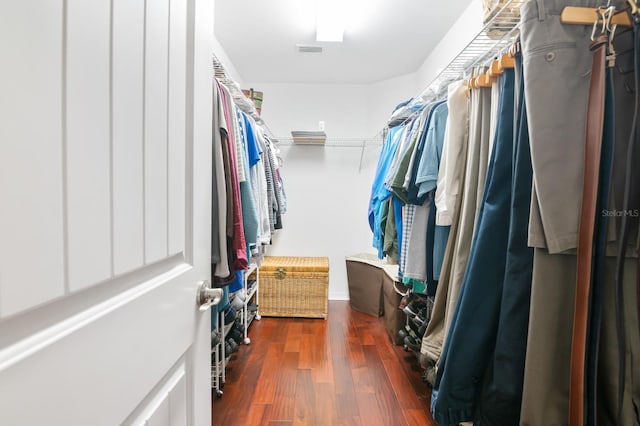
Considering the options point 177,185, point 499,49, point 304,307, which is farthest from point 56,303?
point 304,307

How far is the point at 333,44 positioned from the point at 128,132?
2.39 m

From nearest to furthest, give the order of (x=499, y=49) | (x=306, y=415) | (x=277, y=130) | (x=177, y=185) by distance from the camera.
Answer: (x=177, y=185)
(x=499, y=49)
(x=306, y=415)
(x=277, y=130)

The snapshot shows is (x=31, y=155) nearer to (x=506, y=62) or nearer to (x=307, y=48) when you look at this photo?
(x=506, y=62)

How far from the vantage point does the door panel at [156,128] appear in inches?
20.0

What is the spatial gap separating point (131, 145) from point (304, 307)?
8.34ft

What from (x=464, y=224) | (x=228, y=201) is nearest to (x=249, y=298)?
(x=228, y=201)

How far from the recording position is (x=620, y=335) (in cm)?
56

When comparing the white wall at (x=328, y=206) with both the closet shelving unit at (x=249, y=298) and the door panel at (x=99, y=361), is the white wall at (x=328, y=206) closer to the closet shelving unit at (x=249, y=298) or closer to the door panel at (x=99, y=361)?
the closet shelving unit at (x=249, y=298)

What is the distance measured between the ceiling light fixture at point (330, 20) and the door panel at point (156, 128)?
173 cm

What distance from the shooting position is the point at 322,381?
1.84m

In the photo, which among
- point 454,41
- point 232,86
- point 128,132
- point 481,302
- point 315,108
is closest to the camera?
point 128,132

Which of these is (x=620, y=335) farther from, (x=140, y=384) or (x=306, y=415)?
(x=306, y=415)

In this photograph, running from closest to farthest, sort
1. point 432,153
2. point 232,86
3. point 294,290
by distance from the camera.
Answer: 1. point 432,153
2. point 232,86
3. point 294,290

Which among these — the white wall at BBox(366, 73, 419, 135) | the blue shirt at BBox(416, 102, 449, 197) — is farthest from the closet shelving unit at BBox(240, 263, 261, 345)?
the white wall at BBox(366, 73, 419, 135)
